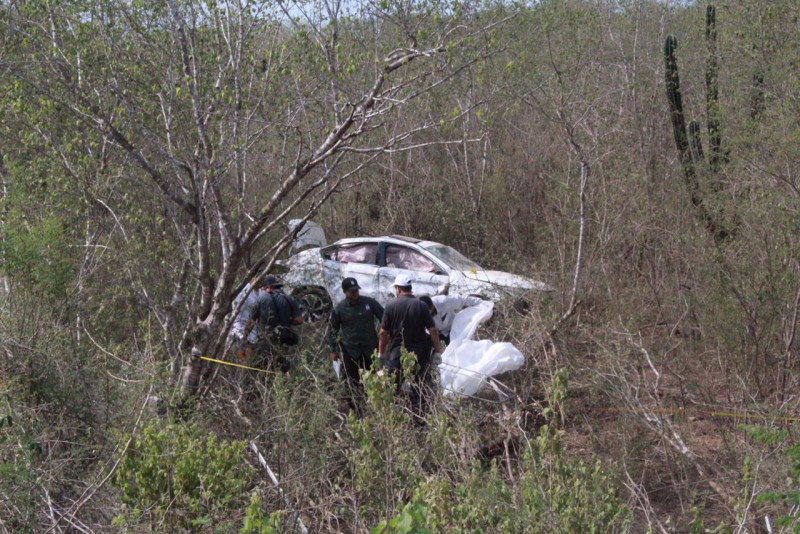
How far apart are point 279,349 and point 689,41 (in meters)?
9.45

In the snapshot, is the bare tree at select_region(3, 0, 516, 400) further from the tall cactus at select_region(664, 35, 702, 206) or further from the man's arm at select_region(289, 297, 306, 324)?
the tall cactus at select_region(664, 35, 702, 206)

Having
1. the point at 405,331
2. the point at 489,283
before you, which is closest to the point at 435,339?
the point at 405,331

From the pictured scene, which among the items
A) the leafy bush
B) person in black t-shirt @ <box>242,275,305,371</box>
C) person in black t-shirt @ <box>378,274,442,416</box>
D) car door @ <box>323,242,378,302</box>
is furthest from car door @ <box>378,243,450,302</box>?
the leafy bush

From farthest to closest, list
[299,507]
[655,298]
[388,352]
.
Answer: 1. [655,298]
2. [388,352]
3. [299,507]

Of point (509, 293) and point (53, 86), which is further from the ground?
point (53, 86)

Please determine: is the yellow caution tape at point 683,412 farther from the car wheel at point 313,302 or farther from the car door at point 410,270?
the car door at point 410,270

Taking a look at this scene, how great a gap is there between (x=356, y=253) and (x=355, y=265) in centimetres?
23

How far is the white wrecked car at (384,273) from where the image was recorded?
971 centimetres

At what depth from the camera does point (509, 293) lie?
29.8ft

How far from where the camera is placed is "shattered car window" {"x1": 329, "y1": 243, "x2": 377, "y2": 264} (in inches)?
449

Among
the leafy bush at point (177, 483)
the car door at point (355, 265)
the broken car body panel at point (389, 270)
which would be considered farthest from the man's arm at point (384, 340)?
the car door at point (355, 265)

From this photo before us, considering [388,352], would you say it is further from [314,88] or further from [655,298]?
[655,298]

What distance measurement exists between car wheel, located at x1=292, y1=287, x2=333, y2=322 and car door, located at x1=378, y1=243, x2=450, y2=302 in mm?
783

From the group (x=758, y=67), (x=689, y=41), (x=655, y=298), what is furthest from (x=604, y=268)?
(x=689, y=41)
